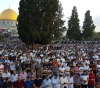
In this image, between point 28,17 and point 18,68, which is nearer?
point 18,68

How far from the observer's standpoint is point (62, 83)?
11.7 meters

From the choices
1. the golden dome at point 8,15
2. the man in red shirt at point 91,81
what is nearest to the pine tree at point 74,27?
the golden dome at point 8,15

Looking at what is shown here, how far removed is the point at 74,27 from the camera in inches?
2739

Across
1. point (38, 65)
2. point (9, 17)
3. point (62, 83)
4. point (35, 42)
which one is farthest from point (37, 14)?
point (9, 17)

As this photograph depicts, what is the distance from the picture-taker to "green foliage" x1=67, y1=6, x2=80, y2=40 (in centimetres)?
6969

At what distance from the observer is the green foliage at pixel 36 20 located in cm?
4131

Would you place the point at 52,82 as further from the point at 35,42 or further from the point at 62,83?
the point at 35,42

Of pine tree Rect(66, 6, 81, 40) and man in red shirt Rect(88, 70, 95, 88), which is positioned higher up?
pine tree Rect(66, 6, 81, 40)

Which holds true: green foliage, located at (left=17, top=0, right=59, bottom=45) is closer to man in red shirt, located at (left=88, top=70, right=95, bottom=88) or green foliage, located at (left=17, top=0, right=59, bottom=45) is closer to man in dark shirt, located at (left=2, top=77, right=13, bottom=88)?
man in red shirt, located at (left=88, top=70, right=95, bottom=88)

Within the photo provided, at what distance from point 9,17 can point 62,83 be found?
330 feet

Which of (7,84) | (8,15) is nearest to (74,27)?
(8,15)

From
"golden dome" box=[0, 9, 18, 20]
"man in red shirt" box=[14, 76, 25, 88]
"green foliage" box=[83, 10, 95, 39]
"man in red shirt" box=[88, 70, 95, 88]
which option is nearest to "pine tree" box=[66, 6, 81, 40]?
"green foliage" box=[83, 10, 95, 39]

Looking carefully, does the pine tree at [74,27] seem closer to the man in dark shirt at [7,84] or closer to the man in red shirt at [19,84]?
the man in red shirt at [19,84]

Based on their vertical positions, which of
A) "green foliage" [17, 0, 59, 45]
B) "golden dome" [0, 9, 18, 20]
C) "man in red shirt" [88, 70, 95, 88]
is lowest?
"man in red shirt" [88, 70, 95, 88]
